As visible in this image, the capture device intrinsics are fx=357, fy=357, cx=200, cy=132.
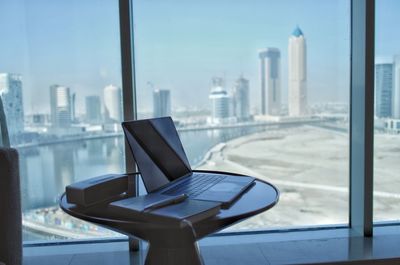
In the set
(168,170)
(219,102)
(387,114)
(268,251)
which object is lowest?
(268,251)

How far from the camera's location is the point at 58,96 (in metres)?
2.12

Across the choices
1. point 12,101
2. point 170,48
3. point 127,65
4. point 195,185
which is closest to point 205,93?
point 170,48

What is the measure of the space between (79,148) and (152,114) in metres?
0.49

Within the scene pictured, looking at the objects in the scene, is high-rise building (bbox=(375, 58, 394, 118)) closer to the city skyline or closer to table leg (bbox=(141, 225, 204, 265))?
the city skyline

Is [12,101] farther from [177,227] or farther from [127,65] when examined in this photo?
[177,227]

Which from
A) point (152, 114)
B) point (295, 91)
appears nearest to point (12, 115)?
point (152, 114)

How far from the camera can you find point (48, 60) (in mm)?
2115

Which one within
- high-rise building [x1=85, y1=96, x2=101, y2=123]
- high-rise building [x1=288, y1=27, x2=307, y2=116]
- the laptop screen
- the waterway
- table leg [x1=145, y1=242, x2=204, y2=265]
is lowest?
table leg [x1=145, y1=242, x2=204, y2=265]

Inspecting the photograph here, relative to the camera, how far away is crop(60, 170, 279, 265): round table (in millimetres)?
964

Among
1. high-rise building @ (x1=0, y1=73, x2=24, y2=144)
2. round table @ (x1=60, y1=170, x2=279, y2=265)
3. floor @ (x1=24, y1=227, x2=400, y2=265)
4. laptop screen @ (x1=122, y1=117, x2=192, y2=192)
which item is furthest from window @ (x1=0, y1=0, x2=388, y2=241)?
round table @ (x1=60, y1=170, x2=279, y2=265)

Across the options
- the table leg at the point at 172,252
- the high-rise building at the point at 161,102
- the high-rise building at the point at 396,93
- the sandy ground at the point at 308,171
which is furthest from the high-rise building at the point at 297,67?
the table leg at the point at 172,252

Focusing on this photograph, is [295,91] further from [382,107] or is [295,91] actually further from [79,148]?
[79,148]

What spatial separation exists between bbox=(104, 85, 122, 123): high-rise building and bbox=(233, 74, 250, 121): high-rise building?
2.37 ft

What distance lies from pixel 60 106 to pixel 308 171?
162 centimetres
